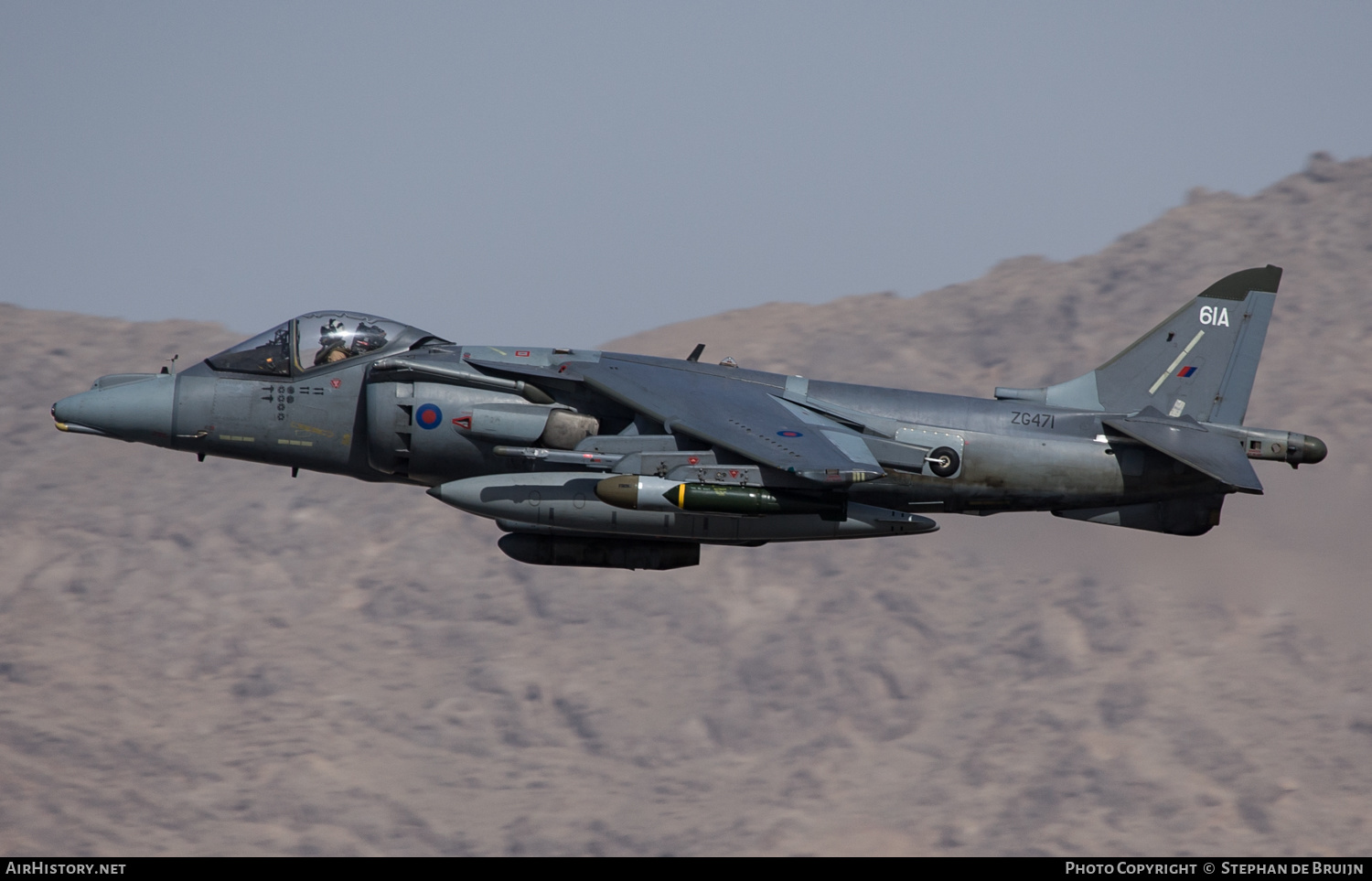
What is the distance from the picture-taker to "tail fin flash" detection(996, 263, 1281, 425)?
67.6 feet

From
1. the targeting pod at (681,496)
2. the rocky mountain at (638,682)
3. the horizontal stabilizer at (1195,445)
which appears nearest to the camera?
the targeting pod at (681,496)

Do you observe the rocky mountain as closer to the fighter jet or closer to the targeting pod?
the fighter jet

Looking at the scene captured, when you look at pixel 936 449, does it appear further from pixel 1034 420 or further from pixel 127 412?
pixel 127 412

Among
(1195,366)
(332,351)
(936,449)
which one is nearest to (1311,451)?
(1195,366)

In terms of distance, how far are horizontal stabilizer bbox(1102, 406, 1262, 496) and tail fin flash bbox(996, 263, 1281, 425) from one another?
0.41 meters

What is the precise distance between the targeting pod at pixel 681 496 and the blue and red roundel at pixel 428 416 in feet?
8.79

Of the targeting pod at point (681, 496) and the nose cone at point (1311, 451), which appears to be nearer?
the targeting pod at point (681, 496)

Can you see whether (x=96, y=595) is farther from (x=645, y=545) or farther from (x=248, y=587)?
(x=645, y=545)

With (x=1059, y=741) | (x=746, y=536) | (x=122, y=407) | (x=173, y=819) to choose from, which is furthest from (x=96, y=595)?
(x=746, y=536)

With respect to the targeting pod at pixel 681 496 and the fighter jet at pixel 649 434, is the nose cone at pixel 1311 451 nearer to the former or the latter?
the fighter jet at pixel 649 434

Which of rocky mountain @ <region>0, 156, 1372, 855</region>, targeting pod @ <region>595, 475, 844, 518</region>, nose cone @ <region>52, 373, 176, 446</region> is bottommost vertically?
rocky mountain @ <region>0, 156, 1372, 855</region>

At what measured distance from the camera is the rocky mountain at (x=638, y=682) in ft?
177

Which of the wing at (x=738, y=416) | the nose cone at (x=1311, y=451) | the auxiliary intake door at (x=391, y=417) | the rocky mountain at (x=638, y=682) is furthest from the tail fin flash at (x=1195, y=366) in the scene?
the rocky mountain at (x=638, y=682)

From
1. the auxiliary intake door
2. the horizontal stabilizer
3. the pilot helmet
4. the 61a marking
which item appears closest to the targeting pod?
the auxiliary intake door
